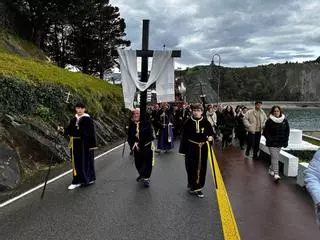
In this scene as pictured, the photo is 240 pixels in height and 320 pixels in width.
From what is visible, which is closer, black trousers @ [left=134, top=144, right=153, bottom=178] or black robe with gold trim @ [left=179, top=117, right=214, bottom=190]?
black robe with gold trim @ [left=179, top=117, right=214, bottom=190]

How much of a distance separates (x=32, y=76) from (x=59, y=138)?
3.37 meters

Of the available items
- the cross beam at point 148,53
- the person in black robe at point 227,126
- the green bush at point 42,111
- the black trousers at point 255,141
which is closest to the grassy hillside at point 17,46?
the green bush at point 42,111

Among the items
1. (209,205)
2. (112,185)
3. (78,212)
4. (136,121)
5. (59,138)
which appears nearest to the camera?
(78,212)

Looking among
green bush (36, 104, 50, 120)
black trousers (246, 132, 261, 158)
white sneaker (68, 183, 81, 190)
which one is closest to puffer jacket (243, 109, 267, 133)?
black trousers (246, 132, 261, 158)

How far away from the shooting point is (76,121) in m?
9.68

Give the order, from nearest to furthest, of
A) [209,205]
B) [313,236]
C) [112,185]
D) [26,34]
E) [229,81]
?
[313,236]
[209,205]
[112,185]
[26,34]
[229,81]

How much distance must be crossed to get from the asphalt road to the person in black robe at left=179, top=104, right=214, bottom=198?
1.53 ft

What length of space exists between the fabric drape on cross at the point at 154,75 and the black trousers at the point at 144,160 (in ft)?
3.35

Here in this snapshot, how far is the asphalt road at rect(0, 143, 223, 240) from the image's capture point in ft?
20.1

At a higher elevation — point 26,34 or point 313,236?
point 26,34

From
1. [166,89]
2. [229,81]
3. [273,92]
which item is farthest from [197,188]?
[273,92]

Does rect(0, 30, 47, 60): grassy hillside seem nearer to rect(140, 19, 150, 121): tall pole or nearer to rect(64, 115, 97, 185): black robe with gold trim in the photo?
rect(140, 19, 150, 121): tall pole

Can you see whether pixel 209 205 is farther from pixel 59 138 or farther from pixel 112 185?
pixel 59 138

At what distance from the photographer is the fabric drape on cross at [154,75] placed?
10016mm
